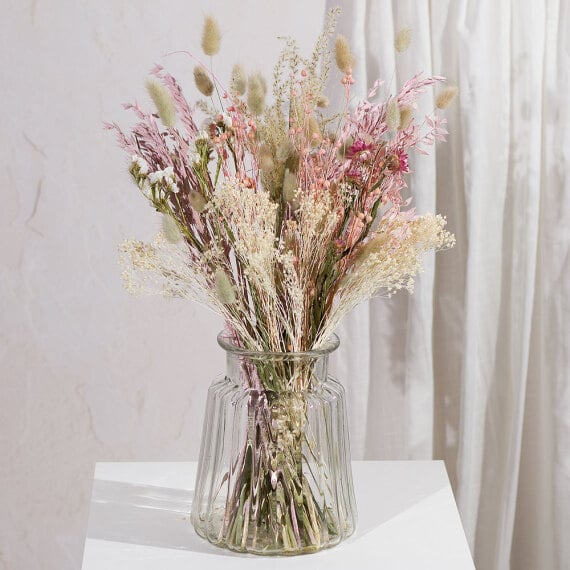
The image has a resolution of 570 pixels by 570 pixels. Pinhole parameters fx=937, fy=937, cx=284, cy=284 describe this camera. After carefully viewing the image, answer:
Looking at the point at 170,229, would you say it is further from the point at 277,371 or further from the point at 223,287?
the point at 277,371

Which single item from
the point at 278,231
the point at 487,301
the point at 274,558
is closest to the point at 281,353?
the point at 278,231

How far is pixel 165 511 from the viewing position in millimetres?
1294

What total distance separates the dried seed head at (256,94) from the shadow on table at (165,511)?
54cm

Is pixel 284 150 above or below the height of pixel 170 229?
above

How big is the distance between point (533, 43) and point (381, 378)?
2.11ft

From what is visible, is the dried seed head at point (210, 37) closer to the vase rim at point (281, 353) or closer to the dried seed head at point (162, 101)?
the dried seed head at point (162, 101)

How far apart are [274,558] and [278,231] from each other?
1.31 ft

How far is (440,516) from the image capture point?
4.21ft

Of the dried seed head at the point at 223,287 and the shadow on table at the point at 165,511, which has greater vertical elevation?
the dried seed head at the point at 223,287

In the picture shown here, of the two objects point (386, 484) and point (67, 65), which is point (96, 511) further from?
point (67, 65)

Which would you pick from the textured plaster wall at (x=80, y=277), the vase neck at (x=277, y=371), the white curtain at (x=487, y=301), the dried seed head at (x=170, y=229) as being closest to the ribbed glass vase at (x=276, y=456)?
the vase neck at (x=277, y=371)

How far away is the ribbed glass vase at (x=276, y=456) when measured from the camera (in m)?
1.14

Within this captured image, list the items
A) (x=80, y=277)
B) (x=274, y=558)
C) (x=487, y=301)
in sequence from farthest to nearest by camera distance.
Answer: (x=80, y=277)
(x=487, y=301)
(x=274, y=558)

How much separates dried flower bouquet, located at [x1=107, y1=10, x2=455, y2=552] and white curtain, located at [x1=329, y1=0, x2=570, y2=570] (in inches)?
19.9
